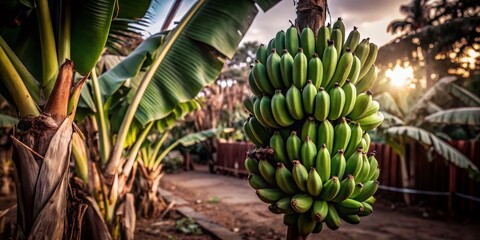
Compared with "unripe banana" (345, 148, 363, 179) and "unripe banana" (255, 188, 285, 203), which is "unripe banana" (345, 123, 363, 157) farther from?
"unripe banana" (255, 188, 285, 203)

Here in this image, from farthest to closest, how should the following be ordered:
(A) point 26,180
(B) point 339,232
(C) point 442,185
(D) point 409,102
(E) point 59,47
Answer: (D) point 409,102, (C) point 442,185, (B) point 339,232, (E) point 59,47, (A) point 26,180

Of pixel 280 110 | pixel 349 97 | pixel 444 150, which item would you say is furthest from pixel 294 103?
pixel 444 150

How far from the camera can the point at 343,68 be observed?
1673mm

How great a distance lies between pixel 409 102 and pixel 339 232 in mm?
5925

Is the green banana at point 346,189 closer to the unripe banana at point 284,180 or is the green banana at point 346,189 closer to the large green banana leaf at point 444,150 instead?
the unripe banana at point 284,180

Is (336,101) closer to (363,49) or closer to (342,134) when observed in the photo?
(342,134)

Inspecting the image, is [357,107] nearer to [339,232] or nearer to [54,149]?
[54,149]

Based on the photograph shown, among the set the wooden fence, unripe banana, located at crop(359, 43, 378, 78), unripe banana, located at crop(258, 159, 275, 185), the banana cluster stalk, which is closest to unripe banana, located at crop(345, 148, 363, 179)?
the banana cluster stalk

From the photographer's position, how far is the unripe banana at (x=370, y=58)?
1766 millimetres

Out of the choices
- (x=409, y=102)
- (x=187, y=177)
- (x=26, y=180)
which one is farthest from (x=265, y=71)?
(x=187, y=177)

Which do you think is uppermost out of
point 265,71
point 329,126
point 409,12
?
point 409,12

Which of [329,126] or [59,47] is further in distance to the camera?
[59,47]

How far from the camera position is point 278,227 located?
16.8 feet

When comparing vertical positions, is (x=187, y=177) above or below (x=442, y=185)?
below
